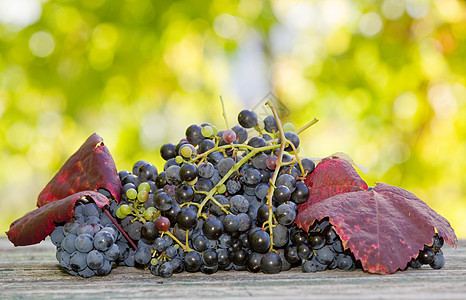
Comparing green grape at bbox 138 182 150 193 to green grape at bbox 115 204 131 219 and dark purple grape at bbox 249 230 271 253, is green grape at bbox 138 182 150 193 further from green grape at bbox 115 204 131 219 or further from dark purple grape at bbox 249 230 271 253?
dark purple grape at bbox 249 230 271 253

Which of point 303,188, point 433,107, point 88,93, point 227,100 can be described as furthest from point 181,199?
point 433,107

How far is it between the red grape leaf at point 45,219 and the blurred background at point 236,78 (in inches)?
71.5

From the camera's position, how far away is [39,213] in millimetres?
719

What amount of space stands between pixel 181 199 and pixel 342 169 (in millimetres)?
283

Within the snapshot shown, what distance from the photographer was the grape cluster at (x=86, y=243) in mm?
673

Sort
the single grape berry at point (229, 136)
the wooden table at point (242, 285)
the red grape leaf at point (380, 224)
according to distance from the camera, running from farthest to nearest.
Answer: the single grape berry at point (229, 136) → the red grape leaf at point (380, 224) → the wooden table at point (242, 285)

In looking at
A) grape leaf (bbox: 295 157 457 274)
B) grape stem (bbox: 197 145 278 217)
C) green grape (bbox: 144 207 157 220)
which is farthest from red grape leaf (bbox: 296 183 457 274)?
green grape (bbox: 144 207 157 220)

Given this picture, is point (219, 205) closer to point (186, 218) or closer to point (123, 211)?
point (186, 218)

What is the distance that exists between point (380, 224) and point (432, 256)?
11 centimetres

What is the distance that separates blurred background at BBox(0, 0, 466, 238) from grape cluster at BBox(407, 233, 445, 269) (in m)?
1.88

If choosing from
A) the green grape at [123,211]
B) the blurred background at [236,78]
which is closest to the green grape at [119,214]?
the green grape at [123,211]

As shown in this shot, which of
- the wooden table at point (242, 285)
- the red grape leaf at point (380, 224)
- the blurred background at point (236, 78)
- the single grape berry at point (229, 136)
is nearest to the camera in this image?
the wooden table at point (242, 285)

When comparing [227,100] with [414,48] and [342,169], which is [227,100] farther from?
[342,169]

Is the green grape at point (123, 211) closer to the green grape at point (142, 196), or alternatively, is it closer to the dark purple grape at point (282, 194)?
the green grape at point (142, 196)
